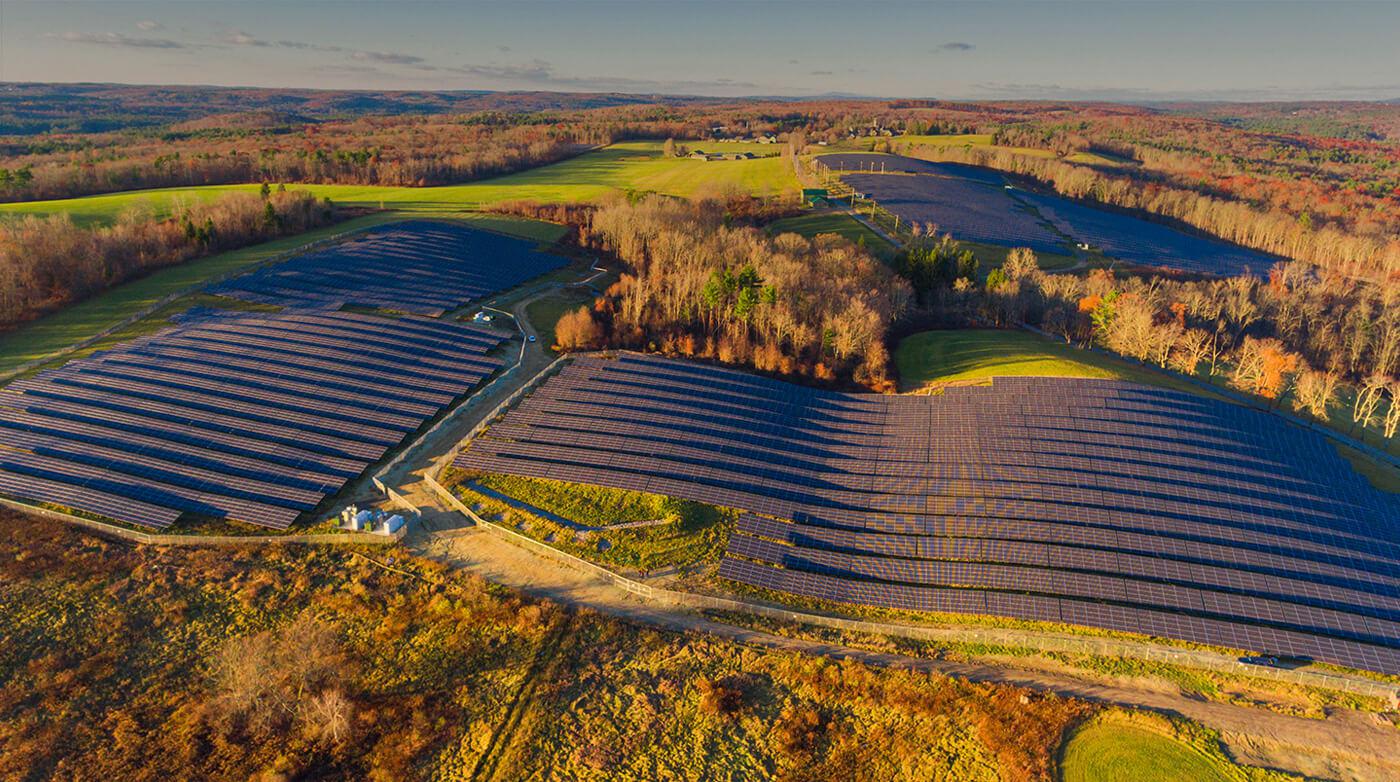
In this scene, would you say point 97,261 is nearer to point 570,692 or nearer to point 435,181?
point 435,181

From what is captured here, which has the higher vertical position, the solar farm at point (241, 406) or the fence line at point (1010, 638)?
the solar farm at point (241, 406)

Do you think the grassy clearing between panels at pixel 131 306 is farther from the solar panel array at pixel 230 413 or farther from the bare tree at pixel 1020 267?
the bare tree at pixel 1020 267

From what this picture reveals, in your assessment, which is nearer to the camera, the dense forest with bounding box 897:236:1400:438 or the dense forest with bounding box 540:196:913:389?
the dense forest with bounding box 897:236:1400:438

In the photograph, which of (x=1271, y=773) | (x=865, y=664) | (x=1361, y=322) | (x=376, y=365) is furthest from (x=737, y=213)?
(x=1271, y=773)

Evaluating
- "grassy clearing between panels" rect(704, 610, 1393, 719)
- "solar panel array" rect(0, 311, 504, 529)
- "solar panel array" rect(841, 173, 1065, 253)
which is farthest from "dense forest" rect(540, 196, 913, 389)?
"solar panel array" rect(841, 173, 1065, 253)

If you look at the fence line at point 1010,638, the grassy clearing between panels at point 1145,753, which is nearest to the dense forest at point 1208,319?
the fence line at point 1010,638

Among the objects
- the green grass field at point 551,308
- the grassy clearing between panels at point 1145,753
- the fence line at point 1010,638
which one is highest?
the green grass field at point 551,308

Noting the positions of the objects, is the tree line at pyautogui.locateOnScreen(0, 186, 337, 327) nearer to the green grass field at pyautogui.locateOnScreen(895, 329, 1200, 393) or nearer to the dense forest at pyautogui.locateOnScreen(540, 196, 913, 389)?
the dense forest at pyautogui.locateOnScreen(540, 196, 913, 389)

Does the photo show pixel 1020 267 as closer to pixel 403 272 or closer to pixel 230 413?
pixel 403 272
